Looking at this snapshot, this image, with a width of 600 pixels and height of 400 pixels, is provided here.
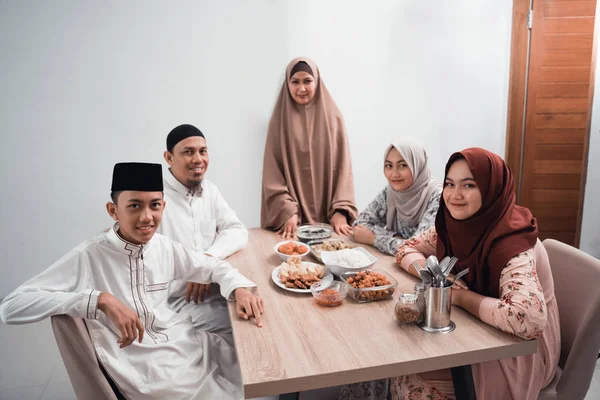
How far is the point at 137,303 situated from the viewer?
142 centimetres

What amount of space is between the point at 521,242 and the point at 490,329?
28cm

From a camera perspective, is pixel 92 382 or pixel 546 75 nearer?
pixel 92 382

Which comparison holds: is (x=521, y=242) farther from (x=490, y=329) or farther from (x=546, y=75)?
(x=546, y=75)

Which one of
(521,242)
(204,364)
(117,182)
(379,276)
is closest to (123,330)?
(204,364)

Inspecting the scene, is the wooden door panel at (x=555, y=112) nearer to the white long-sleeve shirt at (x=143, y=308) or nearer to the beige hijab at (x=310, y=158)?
the beige hijab at (x=310, y=158)

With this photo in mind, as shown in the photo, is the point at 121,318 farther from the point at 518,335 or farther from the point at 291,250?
the point at 518,335

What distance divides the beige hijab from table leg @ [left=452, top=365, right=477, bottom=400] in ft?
4.42

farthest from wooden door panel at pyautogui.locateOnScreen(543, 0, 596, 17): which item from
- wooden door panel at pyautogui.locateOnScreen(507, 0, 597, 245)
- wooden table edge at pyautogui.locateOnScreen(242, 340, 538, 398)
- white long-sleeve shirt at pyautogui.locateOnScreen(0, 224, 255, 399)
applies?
white long-sleeve shirt at pyautogui.locateOnScreen(0, 224, 255, 399)

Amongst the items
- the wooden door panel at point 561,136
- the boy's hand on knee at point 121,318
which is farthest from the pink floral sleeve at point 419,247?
the wooden door panel at point 561,136

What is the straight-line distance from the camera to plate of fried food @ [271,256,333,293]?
1436 mm

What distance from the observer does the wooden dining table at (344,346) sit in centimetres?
98

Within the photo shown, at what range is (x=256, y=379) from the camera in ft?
3.12

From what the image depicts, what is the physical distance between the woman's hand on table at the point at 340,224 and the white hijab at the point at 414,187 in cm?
35

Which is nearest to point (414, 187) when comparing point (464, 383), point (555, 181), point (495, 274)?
point (495, 274)
